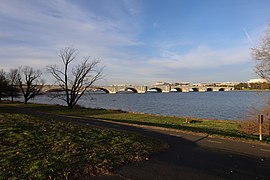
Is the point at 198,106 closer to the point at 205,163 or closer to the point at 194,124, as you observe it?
the point at 194,124

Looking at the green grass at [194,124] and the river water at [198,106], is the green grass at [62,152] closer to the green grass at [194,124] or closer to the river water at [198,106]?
the green grass at [194,124]

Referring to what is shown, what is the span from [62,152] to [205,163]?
4406 mm

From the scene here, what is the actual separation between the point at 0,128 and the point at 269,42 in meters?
15.1

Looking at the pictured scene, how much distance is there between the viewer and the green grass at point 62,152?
644 centimetres

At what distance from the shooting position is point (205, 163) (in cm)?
805

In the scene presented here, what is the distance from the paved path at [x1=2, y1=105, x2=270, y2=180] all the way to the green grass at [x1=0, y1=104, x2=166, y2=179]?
0.61 meters

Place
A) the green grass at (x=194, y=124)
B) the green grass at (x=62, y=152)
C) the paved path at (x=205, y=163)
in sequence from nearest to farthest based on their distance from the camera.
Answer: the green grass at (x=62, y=152)
the paved path at (x=205, y=163)
the green grass at (x=194, y=124)

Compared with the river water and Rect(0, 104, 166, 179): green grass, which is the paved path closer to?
Rect(0, 104, 166, 179): green grass

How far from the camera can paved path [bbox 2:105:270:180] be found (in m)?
6.79

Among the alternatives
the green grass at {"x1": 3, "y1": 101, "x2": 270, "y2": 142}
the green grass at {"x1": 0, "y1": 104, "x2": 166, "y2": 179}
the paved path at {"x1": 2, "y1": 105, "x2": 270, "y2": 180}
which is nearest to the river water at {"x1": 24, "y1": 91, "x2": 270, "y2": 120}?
the green grass at {"x1": 3, "y1": 101, "x2": 270, "y2": 142}

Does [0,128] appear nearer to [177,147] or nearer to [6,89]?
[177,147]

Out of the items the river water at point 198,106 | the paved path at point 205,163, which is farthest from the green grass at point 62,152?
the river water at point 198,106

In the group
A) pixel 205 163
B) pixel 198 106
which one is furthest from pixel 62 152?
pixel 198 106

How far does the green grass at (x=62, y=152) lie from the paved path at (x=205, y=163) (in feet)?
2.01
